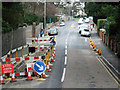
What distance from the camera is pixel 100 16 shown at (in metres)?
54.8

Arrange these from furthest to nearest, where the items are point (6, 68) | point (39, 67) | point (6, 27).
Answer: point (6, 27)
point (39, 67)
point (6, 68)

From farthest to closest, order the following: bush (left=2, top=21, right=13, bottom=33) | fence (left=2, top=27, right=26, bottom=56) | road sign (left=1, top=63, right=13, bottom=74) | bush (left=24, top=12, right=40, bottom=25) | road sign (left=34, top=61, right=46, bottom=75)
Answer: bush (left=24, top=12, right=40, bottom=25)
fence (left=2, top=27, right=26, bottom=56)
bush (left=2, top=21, right=13, bottom=33)
road sign (left=34, top=61, right=46, bottom=75)
road sign (left=1, top=63, right=13, bottom=74)

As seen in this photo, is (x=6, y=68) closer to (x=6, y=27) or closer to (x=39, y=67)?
(x=39, y=67)

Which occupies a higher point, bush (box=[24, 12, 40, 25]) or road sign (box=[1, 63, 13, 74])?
bush (box=[24, 12, 40, 25])

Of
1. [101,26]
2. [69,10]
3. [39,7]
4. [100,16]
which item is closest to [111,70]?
[101,26]

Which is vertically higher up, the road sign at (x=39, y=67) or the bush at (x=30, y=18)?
the bush at (x=30, y=18)

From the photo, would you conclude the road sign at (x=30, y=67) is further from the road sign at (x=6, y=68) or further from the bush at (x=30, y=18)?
the bush at (x=30, y=18)

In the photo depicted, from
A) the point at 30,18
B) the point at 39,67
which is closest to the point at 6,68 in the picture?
the point at 39,67

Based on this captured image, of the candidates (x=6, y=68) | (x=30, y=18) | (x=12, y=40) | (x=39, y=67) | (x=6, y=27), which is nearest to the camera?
(x=6, y=68)

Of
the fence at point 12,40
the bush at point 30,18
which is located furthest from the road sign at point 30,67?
the bush at point 30,18

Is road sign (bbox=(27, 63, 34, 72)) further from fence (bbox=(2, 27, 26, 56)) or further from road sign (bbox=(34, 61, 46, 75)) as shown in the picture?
fence (bbox=(2, 27, 26, 56))

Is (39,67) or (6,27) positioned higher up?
(6,27)

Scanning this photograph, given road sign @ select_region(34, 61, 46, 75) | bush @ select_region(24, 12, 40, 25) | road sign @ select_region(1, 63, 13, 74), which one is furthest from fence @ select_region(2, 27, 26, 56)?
bush @ select_region(24, 12, 40, 25)

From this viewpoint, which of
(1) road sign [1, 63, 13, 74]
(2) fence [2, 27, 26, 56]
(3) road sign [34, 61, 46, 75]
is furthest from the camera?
(2) fence [2, 27, 26, 56]
